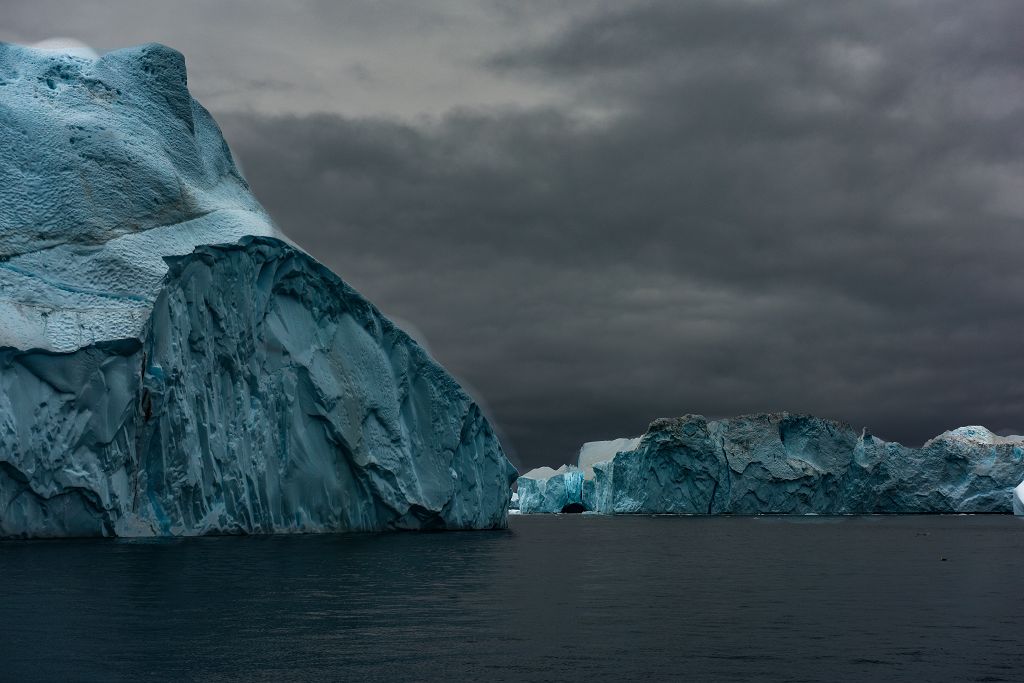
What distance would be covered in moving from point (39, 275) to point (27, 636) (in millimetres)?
20395

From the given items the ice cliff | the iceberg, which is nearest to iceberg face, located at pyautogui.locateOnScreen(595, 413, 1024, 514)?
the ice cliff

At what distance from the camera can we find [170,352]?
3106 centimetres

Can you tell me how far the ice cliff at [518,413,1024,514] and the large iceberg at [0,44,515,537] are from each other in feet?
148

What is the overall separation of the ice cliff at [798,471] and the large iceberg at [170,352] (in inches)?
1773

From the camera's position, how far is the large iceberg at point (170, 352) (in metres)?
28.2

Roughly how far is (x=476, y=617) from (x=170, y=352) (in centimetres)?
1853

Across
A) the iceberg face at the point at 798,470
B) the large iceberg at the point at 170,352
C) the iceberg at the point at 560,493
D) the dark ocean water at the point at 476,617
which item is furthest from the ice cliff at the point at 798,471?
the dark ocean water at the point at 476,617

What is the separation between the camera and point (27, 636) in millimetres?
12117

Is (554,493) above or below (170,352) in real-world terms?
below

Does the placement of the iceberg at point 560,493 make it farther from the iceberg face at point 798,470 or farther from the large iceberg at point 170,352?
the large iceberg at point 170,352

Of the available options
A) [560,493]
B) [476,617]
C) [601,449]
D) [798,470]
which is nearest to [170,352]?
[476,617]

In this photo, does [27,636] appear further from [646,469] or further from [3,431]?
[646,469]

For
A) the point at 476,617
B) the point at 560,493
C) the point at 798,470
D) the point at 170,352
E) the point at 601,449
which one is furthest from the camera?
the point at 601,449

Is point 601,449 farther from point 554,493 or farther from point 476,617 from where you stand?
point 476,617
